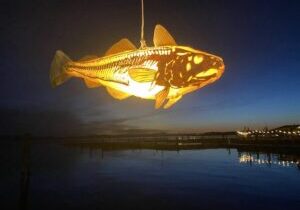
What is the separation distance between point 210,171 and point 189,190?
254 inches

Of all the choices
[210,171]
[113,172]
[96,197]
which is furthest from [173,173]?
[96,197]

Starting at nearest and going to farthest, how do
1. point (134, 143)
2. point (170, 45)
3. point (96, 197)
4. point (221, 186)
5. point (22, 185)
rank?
point (170, 45) → point (96, 197) → point (221, 186) → point (22, 185) → point (134, 143)

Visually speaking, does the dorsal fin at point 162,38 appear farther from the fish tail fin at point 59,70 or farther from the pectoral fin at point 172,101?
the fish tail fin at point 59,70

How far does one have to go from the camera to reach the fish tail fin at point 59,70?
3.13 metres

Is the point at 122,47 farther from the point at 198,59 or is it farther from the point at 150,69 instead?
the point at 198,59

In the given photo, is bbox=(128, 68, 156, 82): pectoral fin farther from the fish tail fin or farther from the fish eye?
the fish tail fin

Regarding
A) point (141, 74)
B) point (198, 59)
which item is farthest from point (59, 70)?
point (198, 59)

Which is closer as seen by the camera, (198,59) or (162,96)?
(198,59)

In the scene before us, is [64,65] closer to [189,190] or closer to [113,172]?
[189,190]

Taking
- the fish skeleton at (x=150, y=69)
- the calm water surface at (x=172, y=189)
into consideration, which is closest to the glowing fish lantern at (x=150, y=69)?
the fish skeleton at (x=150, y=69)

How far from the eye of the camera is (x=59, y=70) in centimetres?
313

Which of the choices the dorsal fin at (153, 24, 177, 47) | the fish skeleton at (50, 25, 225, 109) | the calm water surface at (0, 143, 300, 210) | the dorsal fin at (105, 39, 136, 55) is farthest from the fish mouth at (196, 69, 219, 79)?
the calm water surface at (0, 143, 300, 210)

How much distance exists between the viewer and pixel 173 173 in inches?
839

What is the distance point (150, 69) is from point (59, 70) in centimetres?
105
